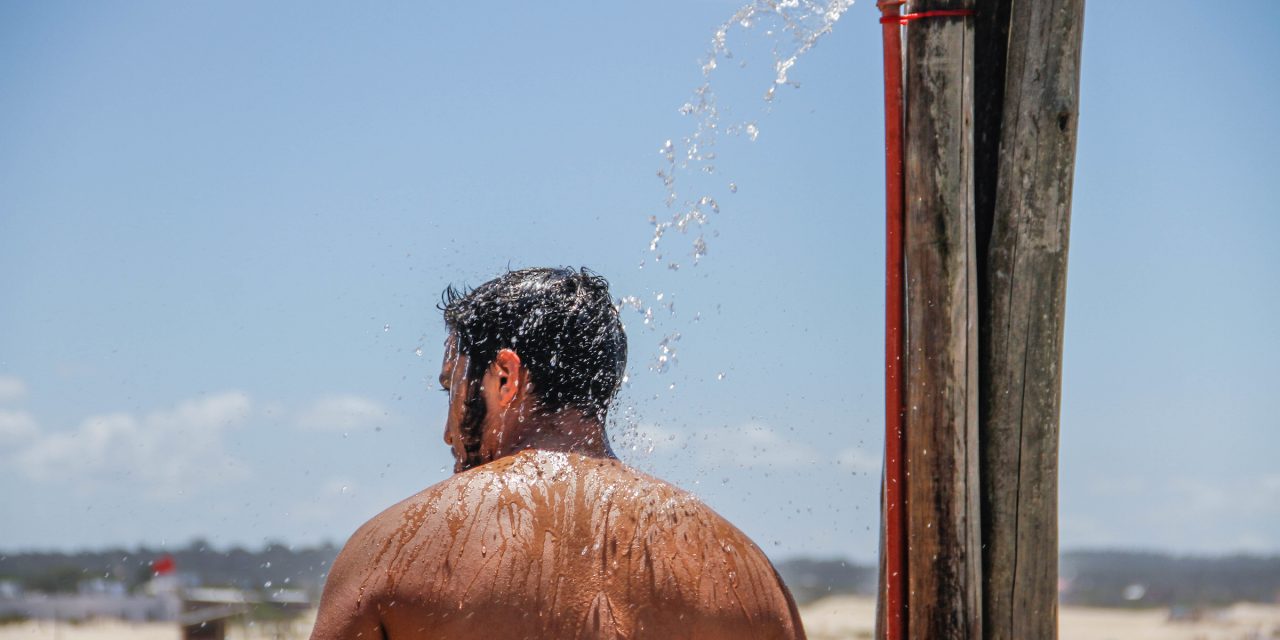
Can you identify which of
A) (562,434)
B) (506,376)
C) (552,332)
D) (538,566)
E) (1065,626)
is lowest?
(1065,626)

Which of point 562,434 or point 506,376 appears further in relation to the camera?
point 506,376

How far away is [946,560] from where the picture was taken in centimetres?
248

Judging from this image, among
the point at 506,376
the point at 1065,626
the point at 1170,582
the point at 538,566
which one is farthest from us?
the point at 1170,582

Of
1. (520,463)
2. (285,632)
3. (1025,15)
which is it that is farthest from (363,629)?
(285,632)

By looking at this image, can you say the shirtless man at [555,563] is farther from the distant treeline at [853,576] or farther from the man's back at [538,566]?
the distant treeline at [853,576]

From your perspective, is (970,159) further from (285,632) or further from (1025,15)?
(285,632)

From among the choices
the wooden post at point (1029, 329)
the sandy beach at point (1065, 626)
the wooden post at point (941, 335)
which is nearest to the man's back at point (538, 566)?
the wooden post at point (941, 335)

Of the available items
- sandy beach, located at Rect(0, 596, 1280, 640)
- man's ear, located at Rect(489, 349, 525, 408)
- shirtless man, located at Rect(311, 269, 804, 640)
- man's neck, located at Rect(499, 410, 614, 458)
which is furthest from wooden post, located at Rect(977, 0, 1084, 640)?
sandy beach, located at Rect(0, 596, 1280, 640)

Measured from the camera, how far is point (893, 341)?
102 inches

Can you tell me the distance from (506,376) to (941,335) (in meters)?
0.98

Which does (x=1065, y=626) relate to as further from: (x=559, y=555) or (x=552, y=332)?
(x=559, y=555)

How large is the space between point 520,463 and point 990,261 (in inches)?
42.9

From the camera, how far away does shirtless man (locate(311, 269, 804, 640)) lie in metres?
2.32

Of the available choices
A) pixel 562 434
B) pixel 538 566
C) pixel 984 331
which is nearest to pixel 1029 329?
pixel 984 331
